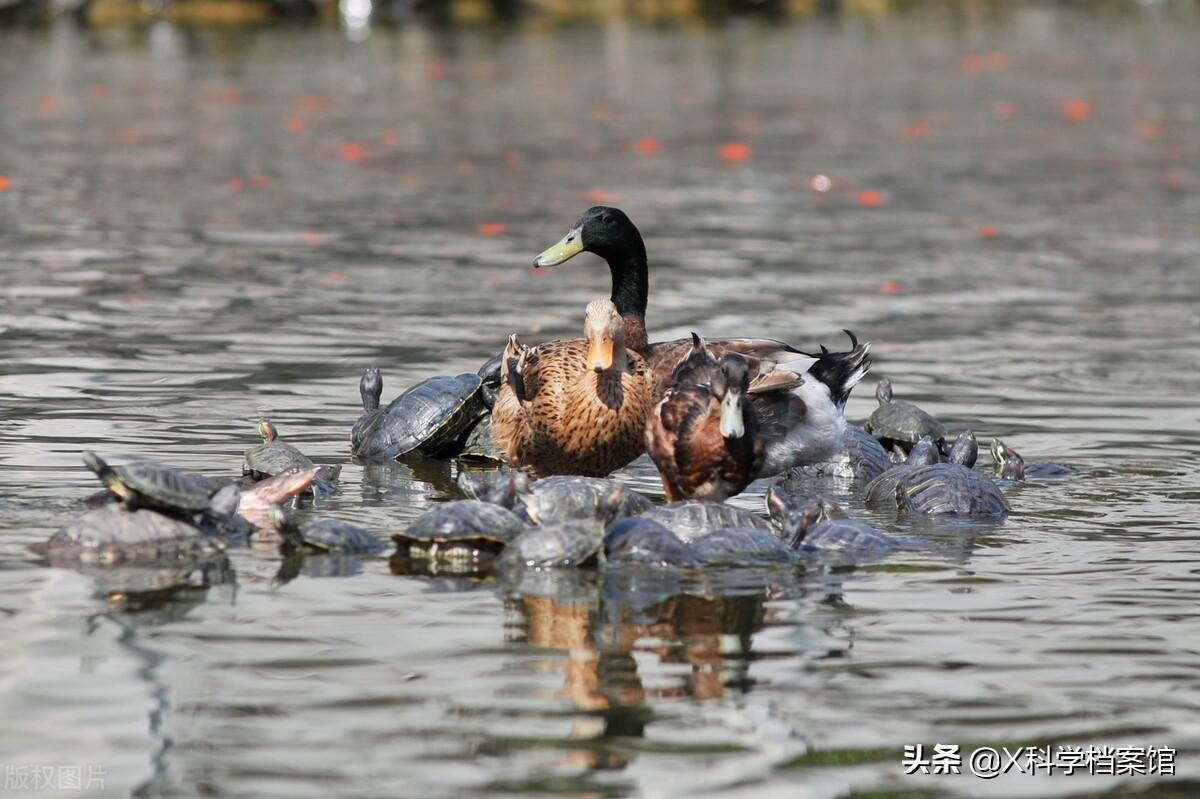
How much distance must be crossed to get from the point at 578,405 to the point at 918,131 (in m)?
18.7

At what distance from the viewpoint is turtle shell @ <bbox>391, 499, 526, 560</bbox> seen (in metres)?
7.45

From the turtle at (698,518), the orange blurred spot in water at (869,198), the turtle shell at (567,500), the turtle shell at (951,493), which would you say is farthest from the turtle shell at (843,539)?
the orange blurred spot in water at (869,198)

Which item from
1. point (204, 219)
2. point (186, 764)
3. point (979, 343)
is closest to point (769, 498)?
point (186, 764)

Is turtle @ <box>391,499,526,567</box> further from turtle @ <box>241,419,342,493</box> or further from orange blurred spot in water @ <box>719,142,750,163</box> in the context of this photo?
orange blurred spot in water @ <box>719,142,750,163</box>

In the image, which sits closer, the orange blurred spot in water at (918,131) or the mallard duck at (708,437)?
the mallard duck at (708,437)

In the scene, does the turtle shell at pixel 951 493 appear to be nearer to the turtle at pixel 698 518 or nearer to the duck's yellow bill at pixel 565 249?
the turtle at pixel 698 518

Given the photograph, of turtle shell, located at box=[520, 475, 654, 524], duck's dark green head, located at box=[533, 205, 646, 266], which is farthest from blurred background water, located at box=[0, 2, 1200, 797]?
duck's dark green head, located at box=[533, 205, 646, 266]

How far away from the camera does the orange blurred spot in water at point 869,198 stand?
66.4ft

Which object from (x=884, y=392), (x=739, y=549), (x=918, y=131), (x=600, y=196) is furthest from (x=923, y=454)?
(x=918, y=131)

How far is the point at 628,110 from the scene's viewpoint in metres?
29.9

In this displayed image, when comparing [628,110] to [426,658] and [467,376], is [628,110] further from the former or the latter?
[426,658]

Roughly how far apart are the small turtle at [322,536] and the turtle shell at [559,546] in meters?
0.57

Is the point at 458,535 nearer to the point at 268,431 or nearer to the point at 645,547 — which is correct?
the point at 645,547

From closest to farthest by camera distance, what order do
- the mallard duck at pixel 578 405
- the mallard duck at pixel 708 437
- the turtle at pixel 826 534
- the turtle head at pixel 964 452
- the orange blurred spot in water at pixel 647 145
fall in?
the turtle at pixel 826 534
the mallard duck at pixel 708 437
the mallard duck at pixel 578 405
the turtle head at pixel 964 452
the orange blurred spot in water at pixel 647 145
